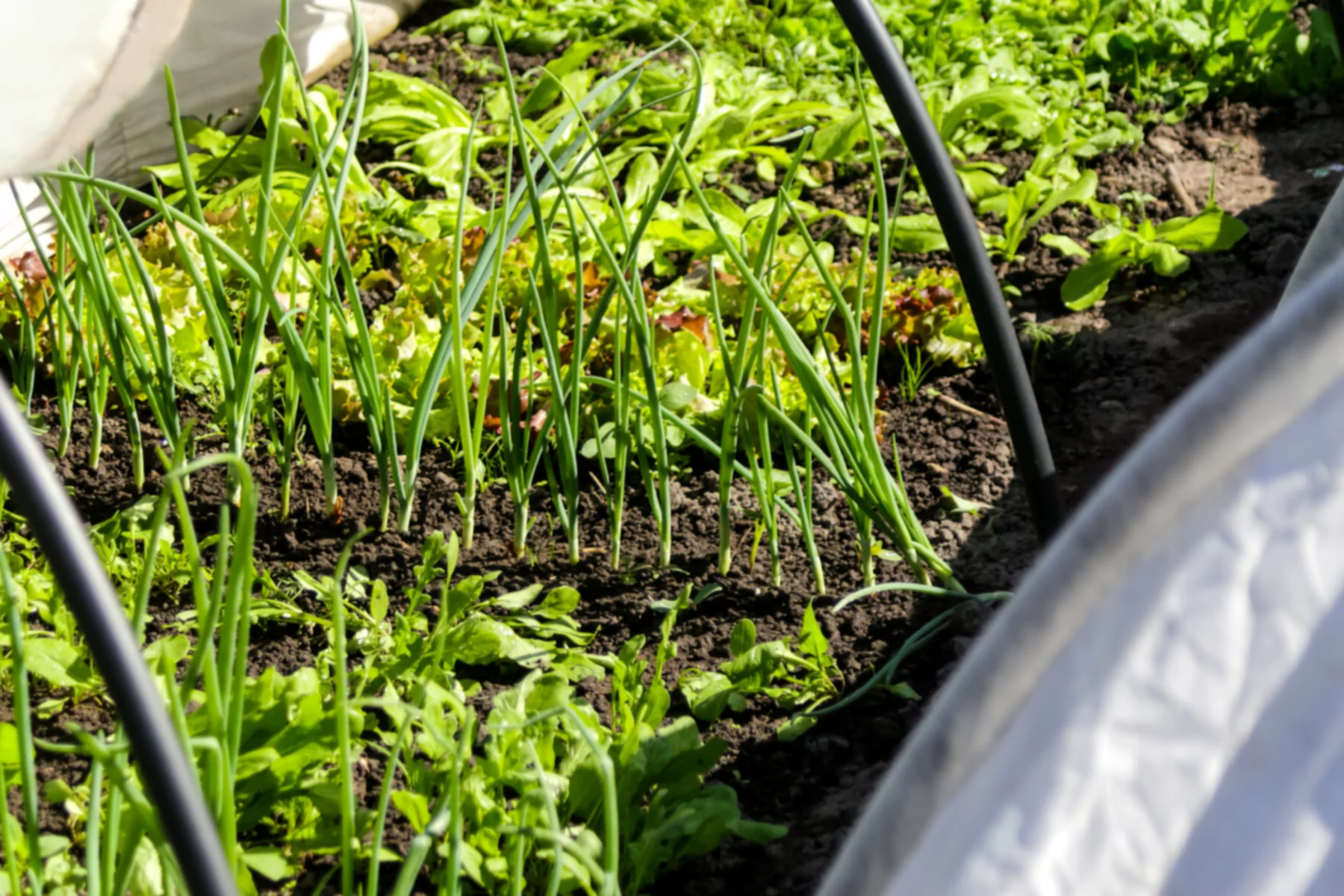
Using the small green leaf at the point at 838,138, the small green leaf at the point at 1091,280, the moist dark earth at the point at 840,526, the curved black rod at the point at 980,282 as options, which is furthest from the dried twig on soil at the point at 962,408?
the small green leaf at the point at 838,138

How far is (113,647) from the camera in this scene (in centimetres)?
55

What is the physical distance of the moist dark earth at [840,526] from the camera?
47.3 inches

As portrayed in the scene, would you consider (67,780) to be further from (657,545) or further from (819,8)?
(819,8)

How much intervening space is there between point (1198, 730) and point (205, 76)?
8.29 feet

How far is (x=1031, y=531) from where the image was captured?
1.57 meters

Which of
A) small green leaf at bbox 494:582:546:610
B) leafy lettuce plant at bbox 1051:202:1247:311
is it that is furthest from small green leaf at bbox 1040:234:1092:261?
small green leaf at bbox 494:582:546:610

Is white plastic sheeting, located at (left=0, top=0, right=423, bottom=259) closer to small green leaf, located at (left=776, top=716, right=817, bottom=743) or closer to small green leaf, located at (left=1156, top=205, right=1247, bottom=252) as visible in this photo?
small green leaf, located at (left=776, top=716, right=817, bottom=743)

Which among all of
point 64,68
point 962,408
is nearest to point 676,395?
point 962,408

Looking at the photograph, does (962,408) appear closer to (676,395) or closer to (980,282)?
(676,395)

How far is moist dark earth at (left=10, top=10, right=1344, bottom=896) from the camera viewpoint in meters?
1.20

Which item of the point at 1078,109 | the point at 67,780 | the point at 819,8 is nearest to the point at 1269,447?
the point at 67,780

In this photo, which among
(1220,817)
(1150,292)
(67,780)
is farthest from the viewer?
(1150,292)

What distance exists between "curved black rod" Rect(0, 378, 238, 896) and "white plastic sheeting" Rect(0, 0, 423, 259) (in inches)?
66.5

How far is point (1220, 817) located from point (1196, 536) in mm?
96
